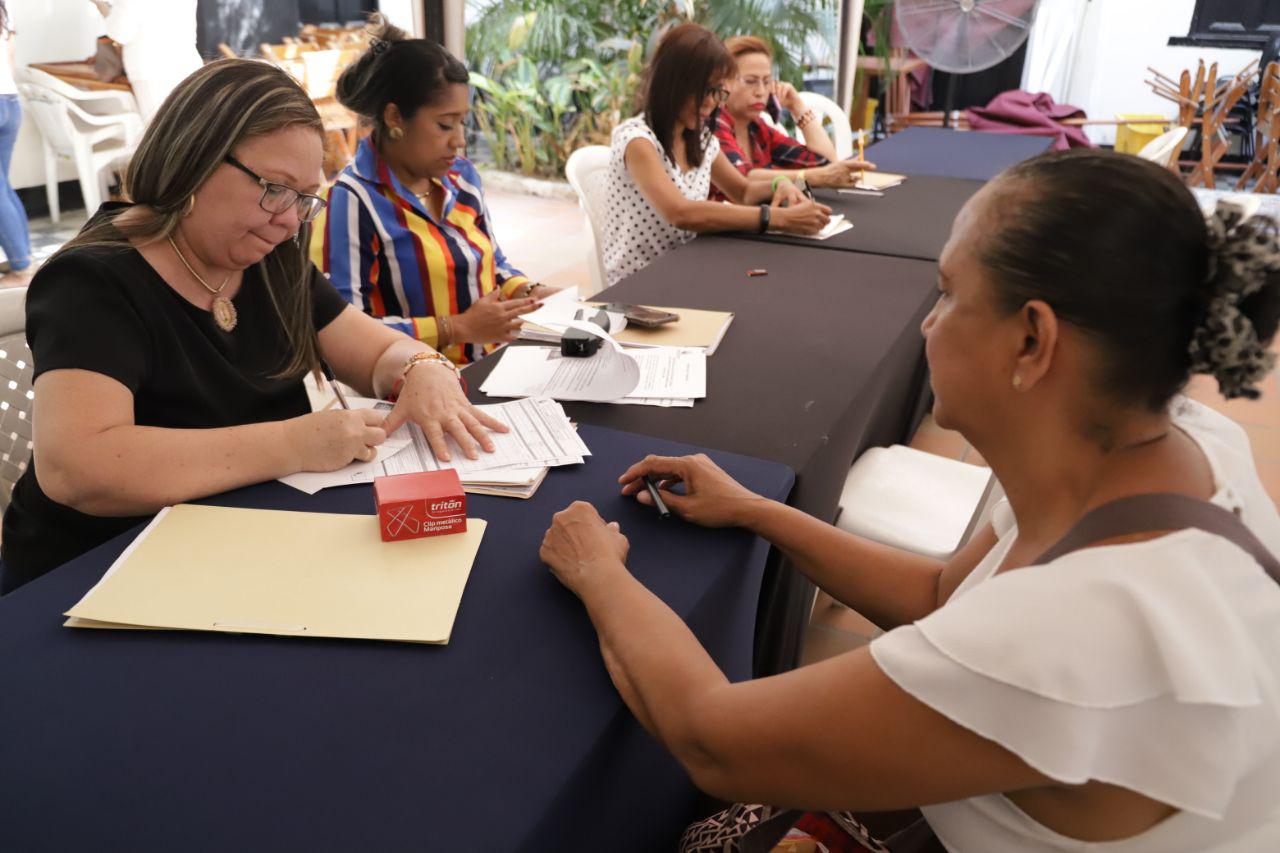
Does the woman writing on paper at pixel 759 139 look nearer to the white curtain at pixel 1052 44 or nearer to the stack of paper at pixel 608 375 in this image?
the stack of paper at pixel 608 375

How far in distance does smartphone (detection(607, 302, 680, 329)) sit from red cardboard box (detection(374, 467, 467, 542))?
0.83 m

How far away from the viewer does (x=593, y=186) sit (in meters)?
3.26

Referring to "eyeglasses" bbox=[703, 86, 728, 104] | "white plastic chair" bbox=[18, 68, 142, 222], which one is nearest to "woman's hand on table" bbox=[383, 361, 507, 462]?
"eyeglasses" bbox=[703, 86, 728, 104]

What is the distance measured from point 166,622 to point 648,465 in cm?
60

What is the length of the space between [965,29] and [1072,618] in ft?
17.1

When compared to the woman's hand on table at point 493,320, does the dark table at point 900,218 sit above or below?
above

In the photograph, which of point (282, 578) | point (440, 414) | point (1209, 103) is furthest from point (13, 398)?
point (1209, 103)

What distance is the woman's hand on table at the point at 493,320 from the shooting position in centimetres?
203

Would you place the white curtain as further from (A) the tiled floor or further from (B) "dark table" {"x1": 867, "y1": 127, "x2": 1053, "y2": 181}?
(A) the tiled floor

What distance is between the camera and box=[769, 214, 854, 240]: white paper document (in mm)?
2809

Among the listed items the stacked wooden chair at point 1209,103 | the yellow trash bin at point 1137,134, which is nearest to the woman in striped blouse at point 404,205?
the yellow trash bin at point 1137,134

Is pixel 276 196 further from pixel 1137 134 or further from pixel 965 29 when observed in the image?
pixel 1137 134

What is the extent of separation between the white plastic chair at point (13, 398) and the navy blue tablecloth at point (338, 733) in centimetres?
65

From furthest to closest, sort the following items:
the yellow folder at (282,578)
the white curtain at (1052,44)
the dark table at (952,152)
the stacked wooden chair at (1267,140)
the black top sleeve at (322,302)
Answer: the white curtain at (1052,44) < the stacked wooden chair at (1267,140) < the dark table at (952,152) < the black top sleeve at (322,302) < the yellow folder at (282,578)
